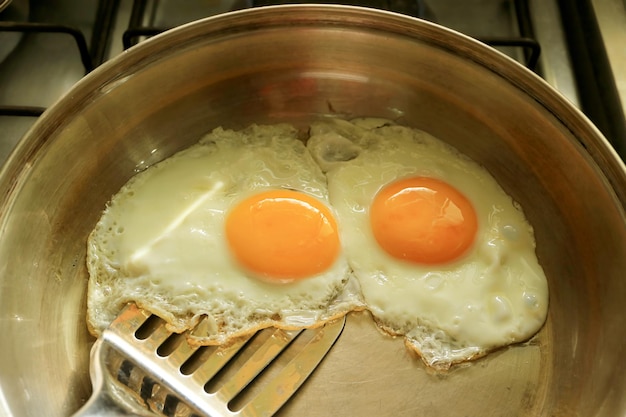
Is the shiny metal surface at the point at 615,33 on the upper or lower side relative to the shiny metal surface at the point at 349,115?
upper

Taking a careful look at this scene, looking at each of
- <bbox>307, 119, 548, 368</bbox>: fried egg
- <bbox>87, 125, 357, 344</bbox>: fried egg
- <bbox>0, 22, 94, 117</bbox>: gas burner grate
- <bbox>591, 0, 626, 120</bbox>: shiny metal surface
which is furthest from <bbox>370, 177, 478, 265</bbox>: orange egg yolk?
<bbox>0, 22, 94, 117</bbox>: gas burner grate

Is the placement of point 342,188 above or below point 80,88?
below

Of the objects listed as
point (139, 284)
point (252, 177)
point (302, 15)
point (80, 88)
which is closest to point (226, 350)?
point (139, 284)

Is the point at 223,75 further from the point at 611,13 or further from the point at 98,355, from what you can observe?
the point at 611,13

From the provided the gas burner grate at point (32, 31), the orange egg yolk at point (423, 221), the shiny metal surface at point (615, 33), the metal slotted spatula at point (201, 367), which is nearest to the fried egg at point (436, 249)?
the orange egg yolk at point (423, 221)

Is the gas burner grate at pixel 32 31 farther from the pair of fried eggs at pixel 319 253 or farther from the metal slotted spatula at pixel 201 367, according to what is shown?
the metal slotted spatula at pixel 201 367

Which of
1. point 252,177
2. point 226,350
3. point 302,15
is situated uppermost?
point 302,15
